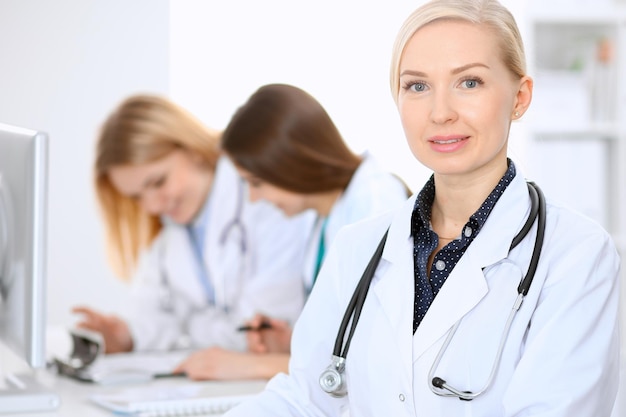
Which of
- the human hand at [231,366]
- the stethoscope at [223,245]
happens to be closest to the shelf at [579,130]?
the stethoscope at [223,245]

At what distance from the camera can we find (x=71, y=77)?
3895mm

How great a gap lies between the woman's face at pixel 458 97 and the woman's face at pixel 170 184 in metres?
1.67

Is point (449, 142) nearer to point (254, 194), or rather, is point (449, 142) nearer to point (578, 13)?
point (254, 194)

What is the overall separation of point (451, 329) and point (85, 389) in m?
1.04

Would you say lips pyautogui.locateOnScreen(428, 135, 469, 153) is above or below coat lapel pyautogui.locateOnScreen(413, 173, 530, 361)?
above

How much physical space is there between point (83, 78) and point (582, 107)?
2112 millimetres

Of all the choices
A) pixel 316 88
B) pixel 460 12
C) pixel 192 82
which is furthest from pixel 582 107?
pixel 460 12

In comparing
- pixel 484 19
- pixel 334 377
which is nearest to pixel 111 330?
pixel 334 377

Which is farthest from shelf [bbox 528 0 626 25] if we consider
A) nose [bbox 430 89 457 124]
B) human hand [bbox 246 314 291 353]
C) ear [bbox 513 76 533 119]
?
nose [bbox 430 89 457 124]

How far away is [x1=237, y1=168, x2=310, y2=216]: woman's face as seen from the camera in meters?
2.35

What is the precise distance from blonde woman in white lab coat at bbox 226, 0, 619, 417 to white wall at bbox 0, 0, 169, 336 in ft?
9.01

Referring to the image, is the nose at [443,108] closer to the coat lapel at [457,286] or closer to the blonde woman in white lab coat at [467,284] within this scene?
the blonde woman in white lab coat at [467,284]

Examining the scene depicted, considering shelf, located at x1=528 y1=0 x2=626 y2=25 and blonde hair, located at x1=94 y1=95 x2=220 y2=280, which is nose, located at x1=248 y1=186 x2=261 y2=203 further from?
shelf, located at x1=528 y1=0 x2=626 y2=25

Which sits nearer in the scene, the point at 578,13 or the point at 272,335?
the point at 272,335
